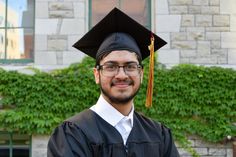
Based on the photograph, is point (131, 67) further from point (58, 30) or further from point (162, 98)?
point (58, 30)

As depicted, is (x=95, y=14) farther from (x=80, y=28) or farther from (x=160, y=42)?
(x=160, y=42)

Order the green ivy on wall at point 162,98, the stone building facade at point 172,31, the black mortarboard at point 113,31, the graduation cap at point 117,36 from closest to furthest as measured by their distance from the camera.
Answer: the graduation cap at point 117,36 < the black mortarboard at point 113,31 < the green ivy on wall at point 162,98 < the stone building facade at point 172,31

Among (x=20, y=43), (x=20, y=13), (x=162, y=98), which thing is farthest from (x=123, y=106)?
(x=20, y=13)

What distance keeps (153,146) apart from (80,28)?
4.21 m

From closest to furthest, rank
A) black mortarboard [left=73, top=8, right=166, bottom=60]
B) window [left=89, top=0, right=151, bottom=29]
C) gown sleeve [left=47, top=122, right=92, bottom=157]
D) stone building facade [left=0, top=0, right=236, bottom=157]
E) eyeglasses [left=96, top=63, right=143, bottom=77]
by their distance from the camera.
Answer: gown sleeve [left=47, top=122, right=92, bottom=157], eyeglasses [left=96, top=63, right=143, bottom=77], black mortarboard [left=73, top=8, right=166, bottom=60], stone building facade [left=0, top=0, right=236, bottom=157], window [left=89, top=0, right=151, bottom=29]

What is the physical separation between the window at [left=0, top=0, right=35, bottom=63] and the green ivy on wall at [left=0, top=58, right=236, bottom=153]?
1.55ft

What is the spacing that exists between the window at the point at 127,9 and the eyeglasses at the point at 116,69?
4406mm

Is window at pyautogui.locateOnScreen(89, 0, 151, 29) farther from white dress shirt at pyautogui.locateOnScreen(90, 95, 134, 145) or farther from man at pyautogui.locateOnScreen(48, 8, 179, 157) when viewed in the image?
white dress shirt at pyautogui.locateOnScreen(90, 95, 134, 145)

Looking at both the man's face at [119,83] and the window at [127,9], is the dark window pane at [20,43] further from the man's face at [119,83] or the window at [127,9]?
the man's face at [119,83]

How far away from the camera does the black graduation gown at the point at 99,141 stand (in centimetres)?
240

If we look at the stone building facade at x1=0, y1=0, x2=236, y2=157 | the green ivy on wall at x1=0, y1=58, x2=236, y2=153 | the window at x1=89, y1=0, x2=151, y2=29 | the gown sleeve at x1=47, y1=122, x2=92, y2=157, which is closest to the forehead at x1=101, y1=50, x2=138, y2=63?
the gown sleeve at x1=47, y1=122, x2=92, y2=157

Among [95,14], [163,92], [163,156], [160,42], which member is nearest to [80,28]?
[95,14]

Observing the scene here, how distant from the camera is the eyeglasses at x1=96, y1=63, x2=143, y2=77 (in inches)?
96.8

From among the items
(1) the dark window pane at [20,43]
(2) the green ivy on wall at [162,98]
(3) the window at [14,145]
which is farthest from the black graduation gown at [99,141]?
(1) the dark window pane at [20,43]
